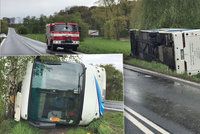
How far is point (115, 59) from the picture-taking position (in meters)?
9.87

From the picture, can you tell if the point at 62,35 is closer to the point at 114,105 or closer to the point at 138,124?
the point at 114,105

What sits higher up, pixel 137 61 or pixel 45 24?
pixel 45 24

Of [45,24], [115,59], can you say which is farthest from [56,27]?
[115,59]

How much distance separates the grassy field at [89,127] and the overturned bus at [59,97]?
79 millimetres

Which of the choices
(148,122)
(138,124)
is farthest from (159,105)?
(138,124)

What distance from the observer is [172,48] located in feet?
38.4

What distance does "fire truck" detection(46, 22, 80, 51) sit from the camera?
969 centimetres

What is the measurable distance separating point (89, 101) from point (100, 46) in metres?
1.05

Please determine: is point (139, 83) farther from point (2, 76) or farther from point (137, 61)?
point (2, 76)

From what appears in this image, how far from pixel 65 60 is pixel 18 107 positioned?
950 mm

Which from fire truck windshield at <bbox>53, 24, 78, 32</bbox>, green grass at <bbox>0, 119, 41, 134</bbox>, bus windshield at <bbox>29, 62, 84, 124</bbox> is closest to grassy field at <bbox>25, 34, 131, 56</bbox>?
fire truck windshield at <bbox>53, 24, 78, 32</bbox>

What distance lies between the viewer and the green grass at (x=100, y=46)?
31.9 ft

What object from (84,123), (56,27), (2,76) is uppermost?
(56,27)

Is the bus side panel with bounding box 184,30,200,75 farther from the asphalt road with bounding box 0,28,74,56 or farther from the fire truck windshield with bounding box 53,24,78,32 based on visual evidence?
the asphalt road with bounding box 0,28,74,56
